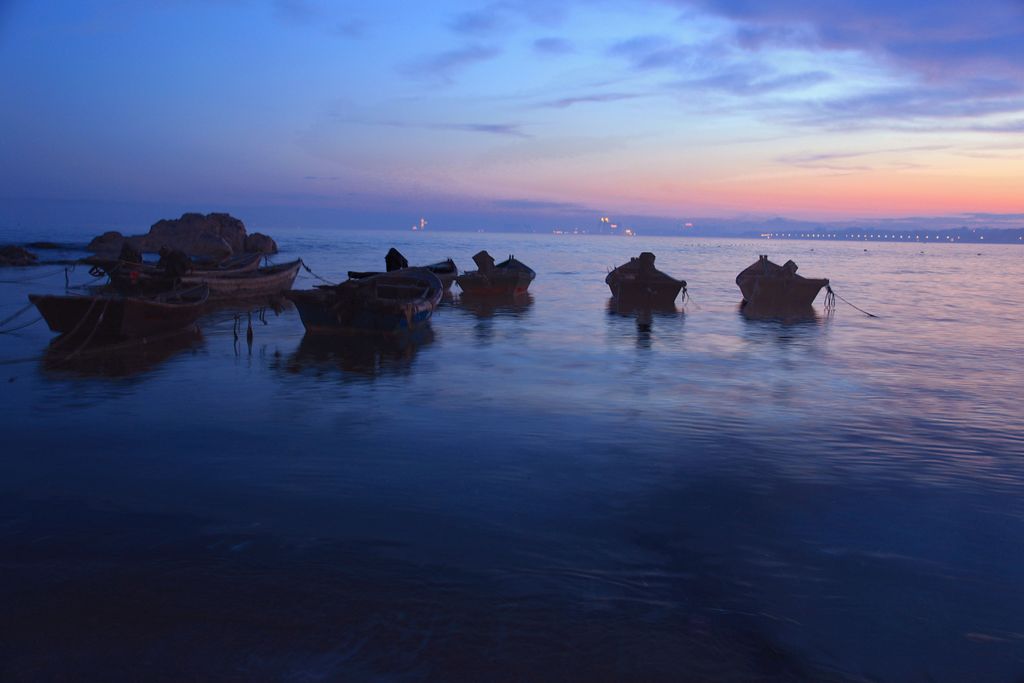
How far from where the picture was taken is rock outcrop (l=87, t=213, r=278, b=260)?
79000mm

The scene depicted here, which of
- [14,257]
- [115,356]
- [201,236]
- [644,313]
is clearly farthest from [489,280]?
A: [201,236]

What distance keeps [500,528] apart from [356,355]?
13486mm

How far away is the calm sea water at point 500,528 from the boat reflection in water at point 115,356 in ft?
0.89

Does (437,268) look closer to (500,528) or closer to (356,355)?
(356,355)

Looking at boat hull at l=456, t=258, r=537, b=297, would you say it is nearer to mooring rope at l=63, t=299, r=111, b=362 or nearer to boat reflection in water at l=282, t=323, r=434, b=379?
boat reflection in water at l=282, t=323, r=434, b=379

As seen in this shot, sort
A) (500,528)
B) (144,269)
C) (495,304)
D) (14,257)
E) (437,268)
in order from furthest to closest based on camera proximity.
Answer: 1. (14,257)
2. (437,268)
3. (495,304)
4. (144,269)
5. (500,528)

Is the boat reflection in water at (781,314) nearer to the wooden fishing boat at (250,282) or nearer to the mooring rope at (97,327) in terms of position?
the wooden fishing boat at (250,282)

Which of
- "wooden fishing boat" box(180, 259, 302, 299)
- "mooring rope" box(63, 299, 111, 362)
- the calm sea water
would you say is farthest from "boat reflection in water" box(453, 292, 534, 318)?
the calm sea water

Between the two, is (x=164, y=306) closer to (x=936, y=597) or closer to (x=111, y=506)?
(x=111, y=506)

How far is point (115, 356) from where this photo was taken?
19.2 meters

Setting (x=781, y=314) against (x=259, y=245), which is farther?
(x=259, y=245)

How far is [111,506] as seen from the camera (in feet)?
27.8

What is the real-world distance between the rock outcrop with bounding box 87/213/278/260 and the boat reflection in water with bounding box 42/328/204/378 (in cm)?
5883

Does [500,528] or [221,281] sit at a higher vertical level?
[221,281]
